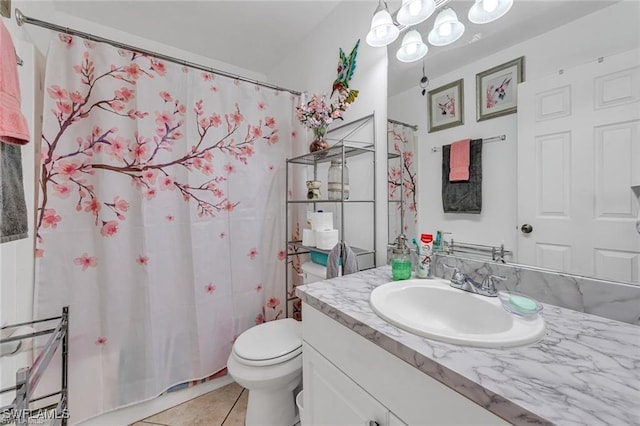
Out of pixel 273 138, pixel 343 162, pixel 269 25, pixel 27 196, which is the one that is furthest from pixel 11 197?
pixel 269 25

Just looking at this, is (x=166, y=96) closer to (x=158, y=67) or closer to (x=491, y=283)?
(x=158, y=67)

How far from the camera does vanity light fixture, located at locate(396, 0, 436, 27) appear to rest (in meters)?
1.05

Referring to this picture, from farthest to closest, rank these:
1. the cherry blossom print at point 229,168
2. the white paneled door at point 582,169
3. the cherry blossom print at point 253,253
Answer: the cherry blossom print at point 253,253 < the cherry blossom print at point 229,168 < the white paneled door at point 582,169

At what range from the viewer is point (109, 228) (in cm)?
129

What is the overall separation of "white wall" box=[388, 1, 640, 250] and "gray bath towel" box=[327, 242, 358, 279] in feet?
1.15

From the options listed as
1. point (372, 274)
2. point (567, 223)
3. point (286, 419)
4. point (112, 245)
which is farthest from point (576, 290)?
point (112, 245)

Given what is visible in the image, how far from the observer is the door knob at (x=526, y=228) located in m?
0.84

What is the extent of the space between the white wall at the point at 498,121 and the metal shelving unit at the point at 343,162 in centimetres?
21

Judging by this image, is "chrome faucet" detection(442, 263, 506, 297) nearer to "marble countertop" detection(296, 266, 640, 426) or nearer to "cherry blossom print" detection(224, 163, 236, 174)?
"marble countertop" detection(296, 266, 640, 426)

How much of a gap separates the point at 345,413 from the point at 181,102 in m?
1.71

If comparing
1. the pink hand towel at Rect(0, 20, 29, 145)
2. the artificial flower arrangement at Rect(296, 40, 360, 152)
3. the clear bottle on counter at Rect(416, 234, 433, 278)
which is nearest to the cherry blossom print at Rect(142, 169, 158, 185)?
the pink hand towel at Rect(0, 20, 29, 145)

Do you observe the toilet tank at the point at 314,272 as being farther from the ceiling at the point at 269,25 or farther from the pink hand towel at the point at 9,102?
the pink hand towel at the point at 9,102

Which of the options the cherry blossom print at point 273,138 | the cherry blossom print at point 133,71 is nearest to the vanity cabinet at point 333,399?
the cherry blossom print at point 273,138

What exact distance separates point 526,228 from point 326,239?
0.89m
